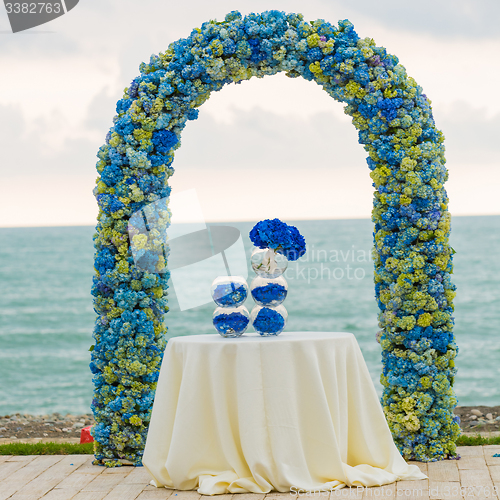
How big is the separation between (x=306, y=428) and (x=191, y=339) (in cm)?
82

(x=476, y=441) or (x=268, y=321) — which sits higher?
(x=268, y=321)

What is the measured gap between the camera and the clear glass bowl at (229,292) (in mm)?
3674

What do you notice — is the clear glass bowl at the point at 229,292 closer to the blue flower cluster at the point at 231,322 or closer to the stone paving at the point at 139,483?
the blue flower cluster at the point at 231,322

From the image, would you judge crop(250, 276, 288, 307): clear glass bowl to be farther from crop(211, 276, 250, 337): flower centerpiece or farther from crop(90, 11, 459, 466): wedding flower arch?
crop(90, 11, 459, 466): wedding flower arch

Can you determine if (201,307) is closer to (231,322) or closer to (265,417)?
(231,322)

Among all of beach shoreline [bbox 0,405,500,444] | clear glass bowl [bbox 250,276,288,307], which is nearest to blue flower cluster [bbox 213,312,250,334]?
clear glass bowl [bbox 250,276,288,307]

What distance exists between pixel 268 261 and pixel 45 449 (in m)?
2.38

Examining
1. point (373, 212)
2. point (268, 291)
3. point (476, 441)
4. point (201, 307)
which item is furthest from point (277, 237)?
point (201, 307)

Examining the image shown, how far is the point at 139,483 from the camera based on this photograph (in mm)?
3854

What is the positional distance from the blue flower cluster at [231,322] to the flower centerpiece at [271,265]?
2.9 inches

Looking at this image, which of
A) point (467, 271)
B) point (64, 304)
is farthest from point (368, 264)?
point (64, 304)

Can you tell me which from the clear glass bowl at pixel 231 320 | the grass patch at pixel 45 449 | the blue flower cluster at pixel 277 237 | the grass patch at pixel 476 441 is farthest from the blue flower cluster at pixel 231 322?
the grass patch at pixel 476 441

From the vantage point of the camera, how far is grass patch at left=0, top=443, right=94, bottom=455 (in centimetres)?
473

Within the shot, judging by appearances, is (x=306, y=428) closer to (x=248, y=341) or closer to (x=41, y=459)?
(x=248, y=341)
